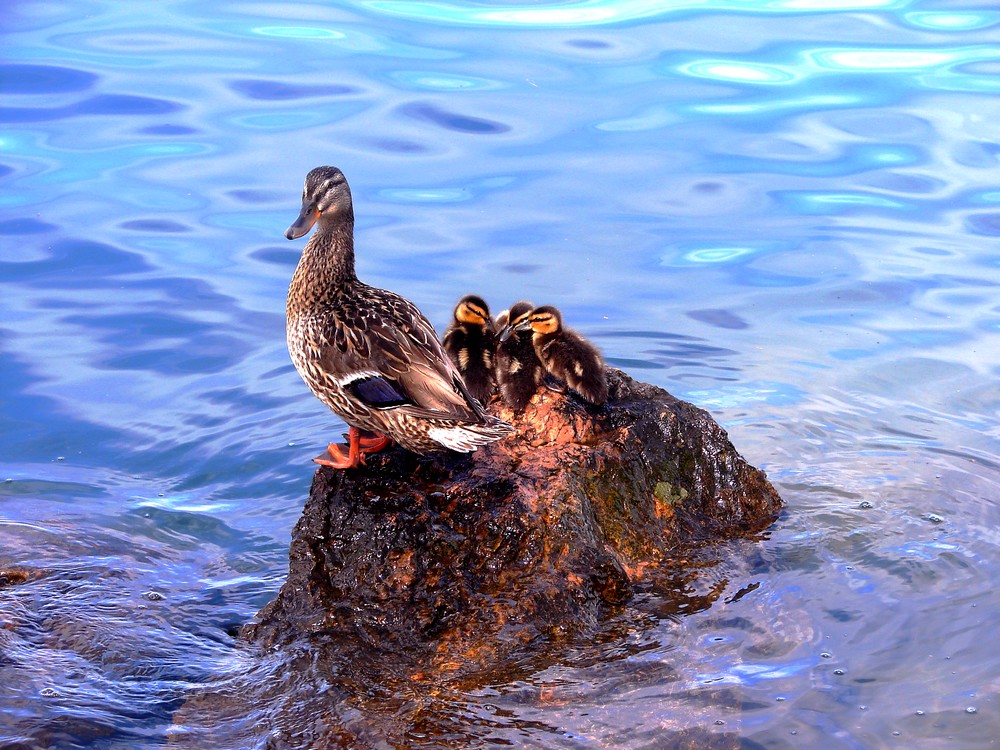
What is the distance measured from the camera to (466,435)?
452cm

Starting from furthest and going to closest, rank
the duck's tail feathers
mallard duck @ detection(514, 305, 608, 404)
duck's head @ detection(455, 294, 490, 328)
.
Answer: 1. duck's head @ detection(455, 294, 490, 328)
2. mallard duck @ detection(514, 305, 608, 404)
3. the duck's tail feathers

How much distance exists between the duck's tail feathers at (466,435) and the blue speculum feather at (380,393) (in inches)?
7.7

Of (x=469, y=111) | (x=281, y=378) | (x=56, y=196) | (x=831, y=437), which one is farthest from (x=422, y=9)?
(x=831, y=437)

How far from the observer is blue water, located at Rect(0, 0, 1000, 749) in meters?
4.52

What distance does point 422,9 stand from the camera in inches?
571

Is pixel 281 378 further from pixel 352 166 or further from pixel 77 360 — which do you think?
pixel 352 166

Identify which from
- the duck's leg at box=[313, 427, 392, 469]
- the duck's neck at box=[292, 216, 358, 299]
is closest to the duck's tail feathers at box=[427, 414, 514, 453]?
the duck's leg at box=[313, 427, 392, 469]

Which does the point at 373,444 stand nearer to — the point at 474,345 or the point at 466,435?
the point at 466,435

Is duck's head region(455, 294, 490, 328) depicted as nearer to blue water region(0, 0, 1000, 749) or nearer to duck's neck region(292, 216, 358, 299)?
duck's neck region(292, 216, 358, 299)

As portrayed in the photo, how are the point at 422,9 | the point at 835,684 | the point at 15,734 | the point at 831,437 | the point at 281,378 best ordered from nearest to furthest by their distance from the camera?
the point at 15,734
the point at 835,684
the point at 831,437
the point at 281,378
the point at 422,9

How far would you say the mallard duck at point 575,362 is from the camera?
5.00 m

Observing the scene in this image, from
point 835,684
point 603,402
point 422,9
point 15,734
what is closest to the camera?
point 15,734

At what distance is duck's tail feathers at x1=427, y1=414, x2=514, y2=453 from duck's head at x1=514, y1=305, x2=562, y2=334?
81cm

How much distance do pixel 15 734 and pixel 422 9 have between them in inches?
475
